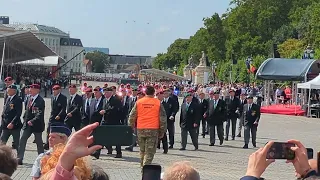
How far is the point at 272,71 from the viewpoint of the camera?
41.4 meters

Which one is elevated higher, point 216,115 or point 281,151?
point 281,151

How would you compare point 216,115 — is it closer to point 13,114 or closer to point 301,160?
point 13,114

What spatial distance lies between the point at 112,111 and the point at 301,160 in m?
12.2

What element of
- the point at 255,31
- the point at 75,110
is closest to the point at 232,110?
the point at 75,110

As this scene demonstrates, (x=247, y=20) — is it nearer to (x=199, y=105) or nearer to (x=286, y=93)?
(x=286, y=93)

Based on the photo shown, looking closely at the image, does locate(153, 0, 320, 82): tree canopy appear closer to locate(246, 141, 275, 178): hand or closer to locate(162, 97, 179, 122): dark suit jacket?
locate(162, 97, 179, 122): dark suit jacket

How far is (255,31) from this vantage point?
309ft

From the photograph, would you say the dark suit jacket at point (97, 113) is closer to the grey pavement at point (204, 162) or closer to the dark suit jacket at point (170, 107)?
the grey pavement at point (204, 162)

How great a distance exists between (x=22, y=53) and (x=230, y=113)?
60828mm

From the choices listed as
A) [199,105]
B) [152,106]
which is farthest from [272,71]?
[152,106]

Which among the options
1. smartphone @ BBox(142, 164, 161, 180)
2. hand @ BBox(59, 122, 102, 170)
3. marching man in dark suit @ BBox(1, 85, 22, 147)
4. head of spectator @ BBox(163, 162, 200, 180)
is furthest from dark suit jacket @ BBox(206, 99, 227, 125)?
hand @ BBox(59, 122, 102, 170)

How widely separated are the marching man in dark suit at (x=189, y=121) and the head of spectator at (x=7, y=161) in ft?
44.0

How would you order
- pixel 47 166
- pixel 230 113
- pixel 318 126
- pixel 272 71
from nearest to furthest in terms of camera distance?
pixel 47 166 < pixel 230 113 < pixel 318 126 < pixel 272 71

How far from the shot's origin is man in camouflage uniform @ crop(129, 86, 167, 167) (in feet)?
41.9
